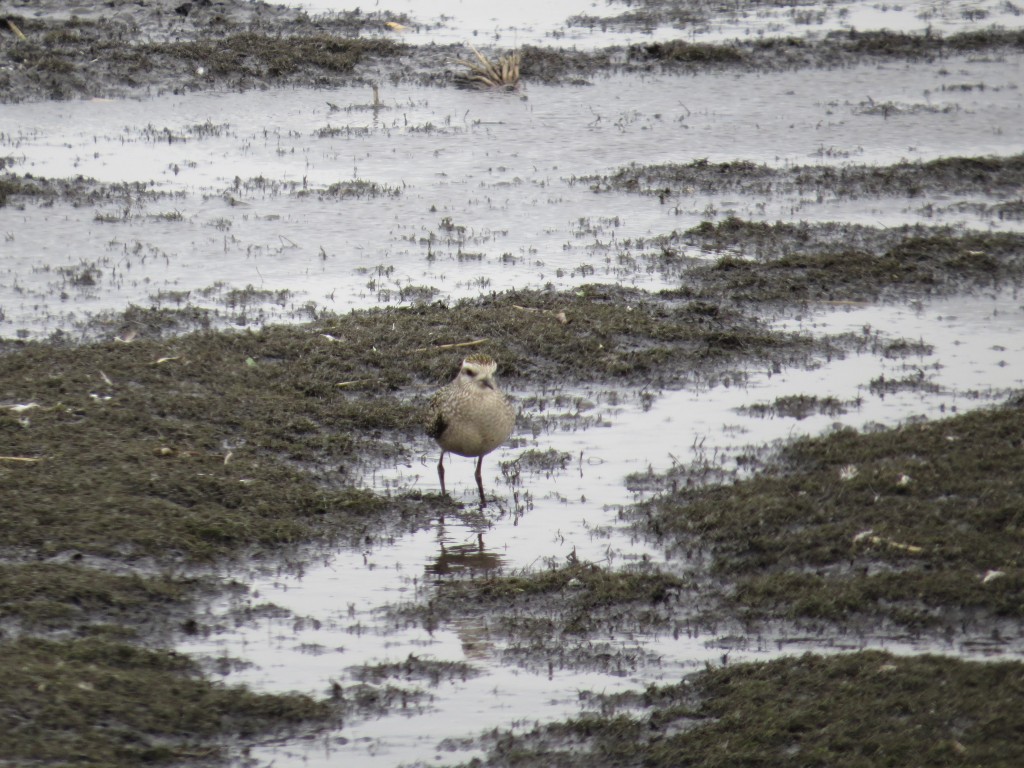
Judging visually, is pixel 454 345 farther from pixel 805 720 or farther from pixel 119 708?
pixel 805 720

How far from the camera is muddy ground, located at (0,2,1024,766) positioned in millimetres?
6051

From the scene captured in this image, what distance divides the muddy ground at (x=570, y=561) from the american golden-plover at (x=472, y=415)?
374mm

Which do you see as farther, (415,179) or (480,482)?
(415,179)

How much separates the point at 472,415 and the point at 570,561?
4.08 ft

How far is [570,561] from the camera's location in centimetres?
799

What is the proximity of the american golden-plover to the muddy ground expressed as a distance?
0.37m

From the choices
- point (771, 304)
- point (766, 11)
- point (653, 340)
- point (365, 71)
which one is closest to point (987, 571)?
point (653, 340)

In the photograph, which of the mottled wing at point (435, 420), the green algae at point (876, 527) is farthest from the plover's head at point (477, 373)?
the green algae at point (876, 527)

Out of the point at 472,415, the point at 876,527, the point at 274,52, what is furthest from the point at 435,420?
the point at 274,52

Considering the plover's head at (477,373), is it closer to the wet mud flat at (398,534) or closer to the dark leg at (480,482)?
the dark leg at (480,482)

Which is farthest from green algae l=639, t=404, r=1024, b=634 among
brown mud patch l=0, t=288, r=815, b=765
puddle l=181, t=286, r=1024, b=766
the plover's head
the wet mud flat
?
brown mud patch l=0, t=288, r=815, b=765

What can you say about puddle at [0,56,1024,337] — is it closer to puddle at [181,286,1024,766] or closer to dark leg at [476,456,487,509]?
puddle at [181,286,1024,766]

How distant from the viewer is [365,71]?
72.2 ft

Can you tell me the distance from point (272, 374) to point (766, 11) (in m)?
17.9
